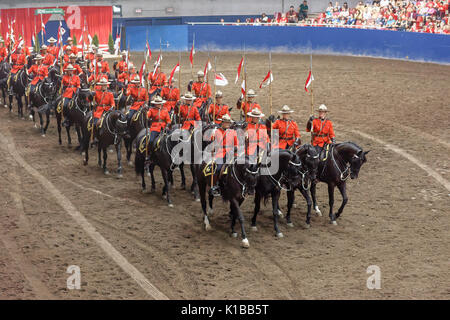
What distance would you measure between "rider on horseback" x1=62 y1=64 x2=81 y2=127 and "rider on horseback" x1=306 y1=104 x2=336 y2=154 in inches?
336

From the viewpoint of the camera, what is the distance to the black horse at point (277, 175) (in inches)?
449

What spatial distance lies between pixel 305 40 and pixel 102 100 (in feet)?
76.4

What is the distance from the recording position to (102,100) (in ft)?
54.4

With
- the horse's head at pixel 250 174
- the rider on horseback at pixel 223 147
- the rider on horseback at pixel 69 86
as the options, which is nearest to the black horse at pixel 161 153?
the rider on horseback at pixel 223 147


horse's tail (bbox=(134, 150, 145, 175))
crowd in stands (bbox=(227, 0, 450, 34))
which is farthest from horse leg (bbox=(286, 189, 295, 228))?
crowd in stands (bbox=(227, 0, 450, 34))

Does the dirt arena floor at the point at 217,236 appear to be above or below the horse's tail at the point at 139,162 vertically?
below

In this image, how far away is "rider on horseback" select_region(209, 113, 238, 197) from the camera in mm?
12013

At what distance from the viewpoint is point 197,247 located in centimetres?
1142

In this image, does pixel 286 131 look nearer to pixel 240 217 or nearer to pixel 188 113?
pixel 240 217

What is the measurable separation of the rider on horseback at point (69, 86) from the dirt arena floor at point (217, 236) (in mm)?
1222

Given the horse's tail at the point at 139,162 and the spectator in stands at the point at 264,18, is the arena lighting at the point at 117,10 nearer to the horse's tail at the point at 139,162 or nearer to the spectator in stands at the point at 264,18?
the spectator in stands at the point at 264,18

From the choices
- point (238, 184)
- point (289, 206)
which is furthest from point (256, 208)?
point (238, 184)

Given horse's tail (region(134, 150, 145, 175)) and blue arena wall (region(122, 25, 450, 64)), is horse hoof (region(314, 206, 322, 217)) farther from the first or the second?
blue arena wall (region(122, 25, 450, 64))
